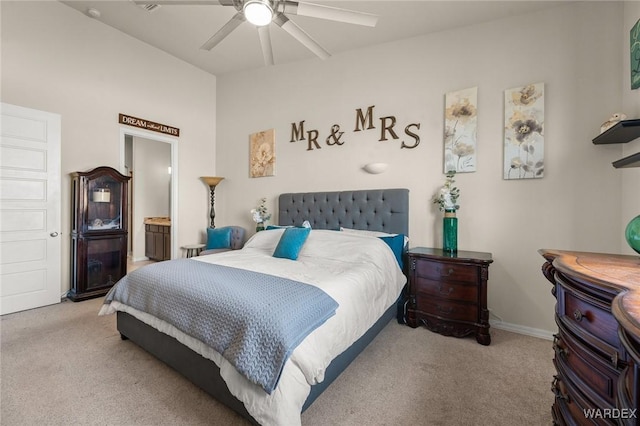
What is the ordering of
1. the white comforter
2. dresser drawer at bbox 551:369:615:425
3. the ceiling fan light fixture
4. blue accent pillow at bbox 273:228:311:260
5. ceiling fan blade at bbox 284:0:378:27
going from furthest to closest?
blue accent pillow at bbox 273:228:311:260, ceiling fan blade at bbox 284:0:378:27, the ceiling fan light fixture, the white comforter, dresser drawer at bbox 551:369:615:425

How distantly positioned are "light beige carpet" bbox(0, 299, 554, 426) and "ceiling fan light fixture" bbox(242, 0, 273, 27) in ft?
8.67

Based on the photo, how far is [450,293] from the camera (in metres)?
2.62

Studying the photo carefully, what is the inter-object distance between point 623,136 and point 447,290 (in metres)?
1.90

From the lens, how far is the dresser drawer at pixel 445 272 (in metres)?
2.53

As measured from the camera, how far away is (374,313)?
2203 mm

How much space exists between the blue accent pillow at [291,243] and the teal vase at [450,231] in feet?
4.96

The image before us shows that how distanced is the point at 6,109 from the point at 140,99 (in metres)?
1.51

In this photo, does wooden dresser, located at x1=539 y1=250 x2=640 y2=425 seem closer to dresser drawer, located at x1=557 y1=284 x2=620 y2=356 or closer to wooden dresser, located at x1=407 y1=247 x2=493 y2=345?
dresser drawer, located at x1=557 y1=284 x2=620 y2=356

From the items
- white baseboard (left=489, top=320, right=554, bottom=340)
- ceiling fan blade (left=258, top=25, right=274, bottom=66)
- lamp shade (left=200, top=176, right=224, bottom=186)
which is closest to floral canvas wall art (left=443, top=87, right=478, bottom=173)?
white baseboard (left=489, top=320, right=554, bottom=340)

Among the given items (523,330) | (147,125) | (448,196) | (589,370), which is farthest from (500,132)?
(147,125)

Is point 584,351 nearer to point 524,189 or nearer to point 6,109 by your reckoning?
point 524,189

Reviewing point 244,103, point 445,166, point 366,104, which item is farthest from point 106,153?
point 445,166

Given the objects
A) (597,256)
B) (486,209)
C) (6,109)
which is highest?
(6,109)

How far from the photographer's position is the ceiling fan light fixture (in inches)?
72.3
